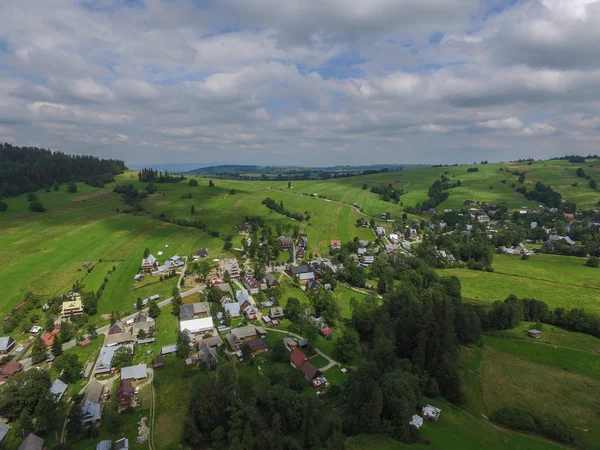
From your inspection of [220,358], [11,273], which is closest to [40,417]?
[220,358]

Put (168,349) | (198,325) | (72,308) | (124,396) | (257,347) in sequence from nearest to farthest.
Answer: (124,396)
(168,349)
(257,347)
(198,325)
(72,308)

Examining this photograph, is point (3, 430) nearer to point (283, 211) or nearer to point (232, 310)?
point (232, 310)

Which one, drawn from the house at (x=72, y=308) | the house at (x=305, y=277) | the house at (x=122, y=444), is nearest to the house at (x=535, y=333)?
the house at (x=305, y=277)

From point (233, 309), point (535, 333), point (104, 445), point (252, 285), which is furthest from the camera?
point (252, 285)

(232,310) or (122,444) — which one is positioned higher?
(232,310)

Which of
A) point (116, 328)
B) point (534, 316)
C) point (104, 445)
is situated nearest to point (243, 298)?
point (116, 328)

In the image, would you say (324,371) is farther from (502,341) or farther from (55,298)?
(55,298)

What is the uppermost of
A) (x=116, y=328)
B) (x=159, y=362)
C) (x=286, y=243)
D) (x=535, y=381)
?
(x=286, y=243)
